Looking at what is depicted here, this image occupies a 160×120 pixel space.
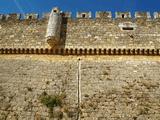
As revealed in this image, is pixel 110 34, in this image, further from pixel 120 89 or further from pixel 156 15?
pixel 120 89

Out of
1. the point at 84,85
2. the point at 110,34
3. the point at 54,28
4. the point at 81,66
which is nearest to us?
the point at 84,85

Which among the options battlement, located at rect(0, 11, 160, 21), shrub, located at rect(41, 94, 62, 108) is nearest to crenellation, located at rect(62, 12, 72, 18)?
battlement, located at rect(0, 11, 160, 21)

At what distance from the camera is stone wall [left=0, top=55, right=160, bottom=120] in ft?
36.4

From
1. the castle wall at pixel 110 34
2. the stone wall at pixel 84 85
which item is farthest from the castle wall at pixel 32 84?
the castle wall at pixel 110 34

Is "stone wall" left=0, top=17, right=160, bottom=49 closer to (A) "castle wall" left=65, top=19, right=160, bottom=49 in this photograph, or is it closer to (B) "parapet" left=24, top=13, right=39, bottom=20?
(A) "castle wall" left=65, top=19, right=160, bottom=49

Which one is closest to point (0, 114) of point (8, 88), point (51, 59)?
point (8, 88)

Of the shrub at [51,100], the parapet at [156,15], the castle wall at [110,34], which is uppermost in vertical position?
the parapet at [156,15]

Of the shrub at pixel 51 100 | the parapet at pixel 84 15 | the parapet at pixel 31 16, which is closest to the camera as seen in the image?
the shrub at pixel 51 100

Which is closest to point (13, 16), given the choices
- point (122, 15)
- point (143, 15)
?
point (122, 15)

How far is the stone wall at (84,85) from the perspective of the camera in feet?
36.4

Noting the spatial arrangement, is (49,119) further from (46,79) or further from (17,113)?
(46,79)

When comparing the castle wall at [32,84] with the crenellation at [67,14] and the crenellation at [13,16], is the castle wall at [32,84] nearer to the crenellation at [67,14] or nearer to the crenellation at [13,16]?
the crenellation at [13,16]

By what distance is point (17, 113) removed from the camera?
11.1m

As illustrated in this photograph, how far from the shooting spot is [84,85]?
12.1 metres
